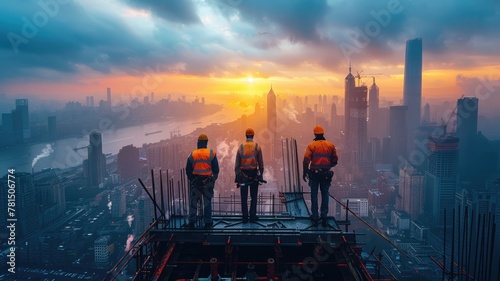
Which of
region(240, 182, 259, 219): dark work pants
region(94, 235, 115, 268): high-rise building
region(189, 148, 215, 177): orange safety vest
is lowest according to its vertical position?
region(94, 235, 115, 268): high-rise building

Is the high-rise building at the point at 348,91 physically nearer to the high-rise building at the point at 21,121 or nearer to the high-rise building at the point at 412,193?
the high-rise building at the point at 412,193

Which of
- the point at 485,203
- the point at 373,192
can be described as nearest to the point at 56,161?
the point at 373,192

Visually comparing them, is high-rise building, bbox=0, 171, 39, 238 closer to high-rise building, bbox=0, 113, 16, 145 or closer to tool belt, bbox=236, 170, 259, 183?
high-rise building, bbox=0, 113, 16, 145

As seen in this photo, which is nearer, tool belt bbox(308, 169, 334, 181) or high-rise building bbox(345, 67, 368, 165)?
tool belt bbox(308, 169, 334, 181)

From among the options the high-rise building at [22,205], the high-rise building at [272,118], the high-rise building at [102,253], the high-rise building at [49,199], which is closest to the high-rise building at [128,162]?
the high-rise building at [49,199]

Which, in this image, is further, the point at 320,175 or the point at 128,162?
the point at 128,162

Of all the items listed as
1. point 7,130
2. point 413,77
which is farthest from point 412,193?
point 413,77

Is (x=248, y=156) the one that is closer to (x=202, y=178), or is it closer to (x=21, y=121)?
(x=202, y=178)

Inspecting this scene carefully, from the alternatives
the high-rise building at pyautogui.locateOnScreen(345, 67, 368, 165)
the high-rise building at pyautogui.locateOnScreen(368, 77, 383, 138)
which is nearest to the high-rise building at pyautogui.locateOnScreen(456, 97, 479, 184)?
the high-rise building at pyautogui.locateOnScreen(345, 67, 368, 165)
